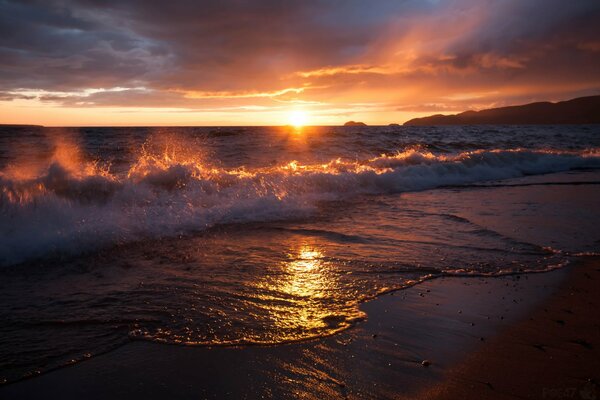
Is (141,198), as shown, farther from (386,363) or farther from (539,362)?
(539,362)

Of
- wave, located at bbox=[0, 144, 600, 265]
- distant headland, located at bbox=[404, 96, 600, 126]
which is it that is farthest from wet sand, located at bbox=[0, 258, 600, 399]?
distant headland, located at bbox=[404, 96, 600, 126]

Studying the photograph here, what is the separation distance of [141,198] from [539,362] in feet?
24.1

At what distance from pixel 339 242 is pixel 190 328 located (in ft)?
10.3

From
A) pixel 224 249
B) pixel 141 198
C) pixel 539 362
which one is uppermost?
pixel 141 198

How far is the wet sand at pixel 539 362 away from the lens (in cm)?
254

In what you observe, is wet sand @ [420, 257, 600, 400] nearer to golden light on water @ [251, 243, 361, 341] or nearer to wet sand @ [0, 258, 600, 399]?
wet sand @ [0, 258, 600, 399]

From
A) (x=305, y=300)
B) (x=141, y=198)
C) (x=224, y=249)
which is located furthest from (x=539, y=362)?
(x=141, y=198)

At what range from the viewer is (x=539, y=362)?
9.44 ft

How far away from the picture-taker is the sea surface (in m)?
3.41

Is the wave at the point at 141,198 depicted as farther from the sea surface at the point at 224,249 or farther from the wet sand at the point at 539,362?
the wet sand at the point at 539,362

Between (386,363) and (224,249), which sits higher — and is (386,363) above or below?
below

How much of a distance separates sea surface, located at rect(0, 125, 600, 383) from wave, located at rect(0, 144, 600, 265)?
0.03 metres

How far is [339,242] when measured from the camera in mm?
6102

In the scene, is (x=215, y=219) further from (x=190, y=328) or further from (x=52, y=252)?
(x=190, y=328)
